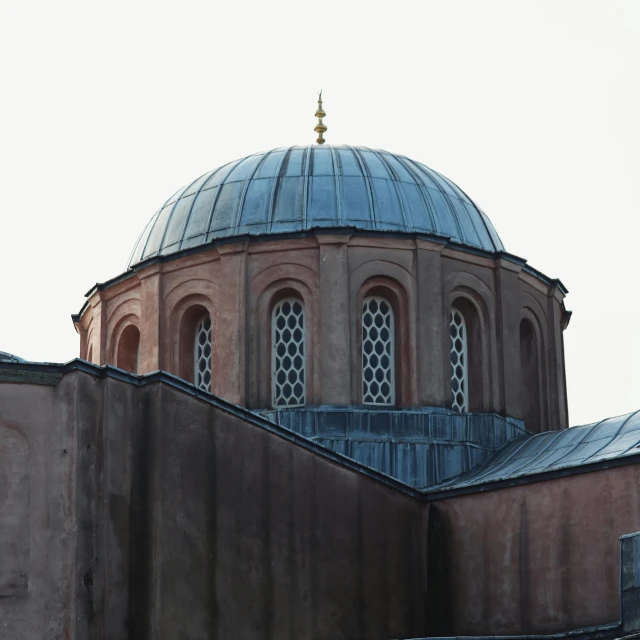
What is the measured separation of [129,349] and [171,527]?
9.96 m

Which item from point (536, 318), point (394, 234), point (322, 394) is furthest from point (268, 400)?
point (536, 318)

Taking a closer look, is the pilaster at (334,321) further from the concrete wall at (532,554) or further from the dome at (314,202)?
the concrete wall at (532,554)

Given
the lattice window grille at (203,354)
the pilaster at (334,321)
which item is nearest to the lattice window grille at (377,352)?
the pilaster at (334,321)

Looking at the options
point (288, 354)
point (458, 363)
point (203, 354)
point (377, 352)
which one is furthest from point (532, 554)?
point (203, 354)

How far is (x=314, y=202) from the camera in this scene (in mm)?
34531

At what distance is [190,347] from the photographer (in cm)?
3462

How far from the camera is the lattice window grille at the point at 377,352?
109ft

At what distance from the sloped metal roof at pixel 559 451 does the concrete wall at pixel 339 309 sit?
1.56m

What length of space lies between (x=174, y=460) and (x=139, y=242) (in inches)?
404

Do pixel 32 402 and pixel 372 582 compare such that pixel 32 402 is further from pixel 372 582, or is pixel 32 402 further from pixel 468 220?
pixel 468 220

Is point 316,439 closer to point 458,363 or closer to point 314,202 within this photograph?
point 458,363

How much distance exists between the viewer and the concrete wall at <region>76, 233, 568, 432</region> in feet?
109

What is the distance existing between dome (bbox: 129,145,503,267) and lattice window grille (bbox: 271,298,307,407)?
141cm

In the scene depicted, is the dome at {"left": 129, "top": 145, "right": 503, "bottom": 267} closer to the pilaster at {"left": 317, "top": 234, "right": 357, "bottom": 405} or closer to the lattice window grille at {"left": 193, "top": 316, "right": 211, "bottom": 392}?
the pilaster at {"left": 317, "top": 234, "right": 357, "bottom": 405}
